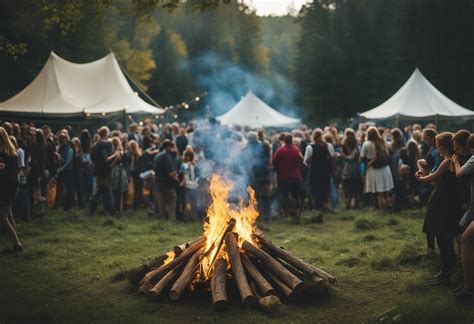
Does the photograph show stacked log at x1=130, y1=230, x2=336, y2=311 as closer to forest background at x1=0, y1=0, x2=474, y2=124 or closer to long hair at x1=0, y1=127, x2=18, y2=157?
long hair at x1=0, y1=127, x2=18, y2=157

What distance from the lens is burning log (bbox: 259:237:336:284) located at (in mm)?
7222

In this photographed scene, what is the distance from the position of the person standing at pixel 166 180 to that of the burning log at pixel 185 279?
19.6ft

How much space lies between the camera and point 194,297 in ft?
23.3

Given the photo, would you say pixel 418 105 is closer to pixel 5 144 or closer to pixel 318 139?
pixel 318 139

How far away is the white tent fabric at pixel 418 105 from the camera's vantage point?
68.0 feet

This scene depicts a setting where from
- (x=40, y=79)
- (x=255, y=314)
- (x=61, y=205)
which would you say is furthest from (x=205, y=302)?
(x=40, y=79)

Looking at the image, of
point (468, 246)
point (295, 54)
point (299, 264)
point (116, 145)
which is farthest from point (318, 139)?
point (295, 54)

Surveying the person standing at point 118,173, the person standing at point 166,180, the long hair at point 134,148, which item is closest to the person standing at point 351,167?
the person standing at point 166,180

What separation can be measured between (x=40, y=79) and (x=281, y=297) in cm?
1563

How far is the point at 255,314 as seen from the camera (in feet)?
20.8

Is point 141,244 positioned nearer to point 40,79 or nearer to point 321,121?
point 40,79

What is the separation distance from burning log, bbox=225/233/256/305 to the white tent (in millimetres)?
18700

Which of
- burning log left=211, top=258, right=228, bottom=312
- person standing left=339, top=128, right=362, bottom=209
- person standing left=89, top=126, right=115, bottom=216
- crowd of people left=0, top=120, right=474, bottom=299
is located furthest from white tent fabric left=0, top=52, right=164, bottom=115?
burning log left=211, top=258, right=228, bottom=312

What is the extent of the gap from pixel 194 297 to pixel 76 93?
1403 cm
